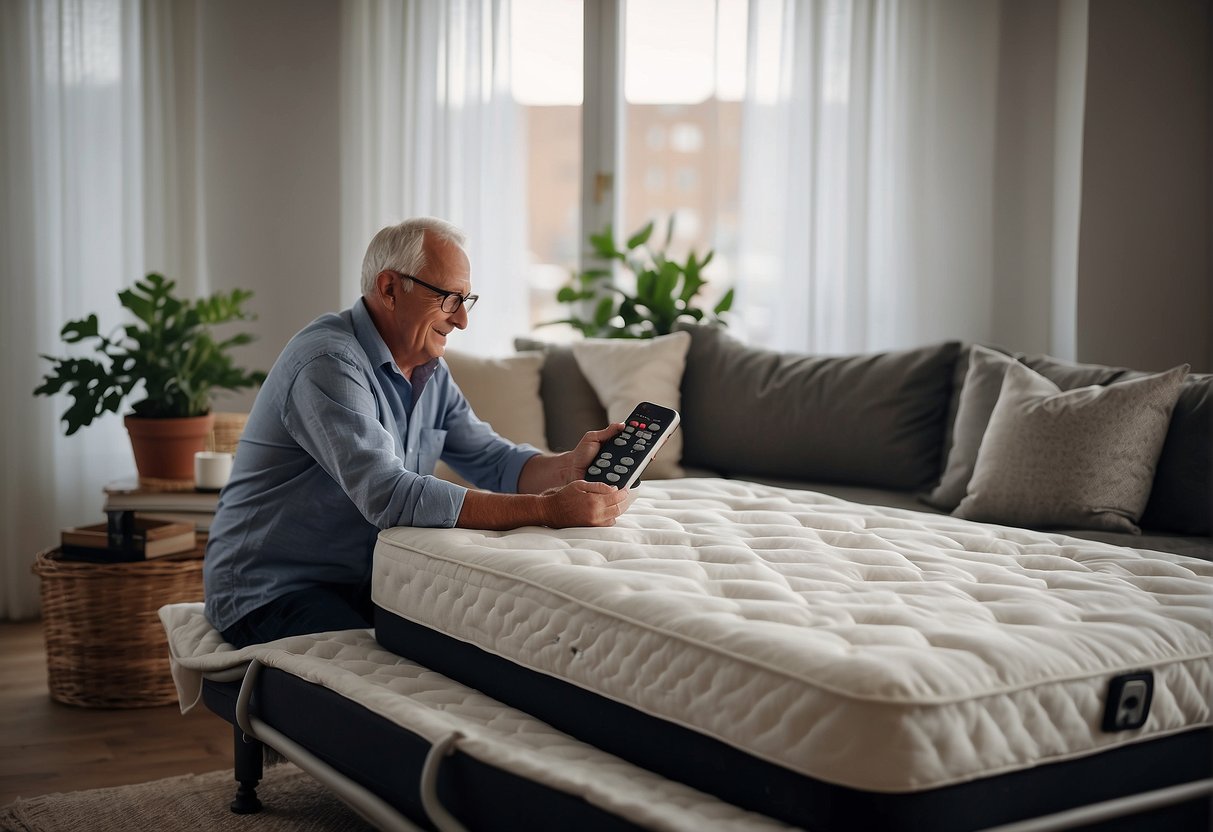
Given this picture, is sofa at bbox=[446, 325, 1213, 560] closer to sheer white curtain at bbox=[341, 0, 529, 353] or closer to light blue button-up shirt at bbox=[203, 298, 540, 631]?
sheer white curtain at bbox=[341, 0, 529, 353]

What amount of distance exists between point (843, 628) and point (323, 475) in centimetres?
107

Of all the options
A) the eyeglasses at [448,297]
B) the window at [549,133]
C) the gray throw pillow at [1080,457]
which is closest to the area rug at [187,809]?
the eyeglasses at [448,297]

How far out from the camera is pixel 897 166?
391 centimetres

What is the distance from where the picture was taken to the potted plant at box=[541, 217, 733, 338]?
3727 millimetres

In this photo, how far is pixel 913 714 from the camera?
1010mm

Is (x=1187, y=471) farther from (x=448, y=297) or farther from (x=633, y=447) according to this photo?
(x=448, y=297)

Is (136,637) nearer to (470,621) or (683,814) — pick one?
(470,621)

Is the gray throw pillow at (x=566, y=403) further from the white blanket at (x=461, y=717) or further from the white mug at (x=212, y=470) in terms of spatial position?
the white blanket at (x=461, y=717)

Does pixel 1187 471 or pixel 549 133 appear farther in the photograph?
pixel 549 133

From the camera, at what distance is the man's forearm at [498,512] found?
5.72ft

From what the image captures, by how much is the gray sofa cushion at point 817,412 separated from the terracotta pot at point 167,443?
52.8 inches

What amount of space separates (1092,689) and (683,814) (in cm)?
42

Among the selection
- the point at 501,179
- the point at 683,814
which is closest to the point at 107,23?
the point at 501,179

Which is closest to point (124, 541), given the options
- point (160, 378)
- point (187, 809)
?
point (160, 378)
